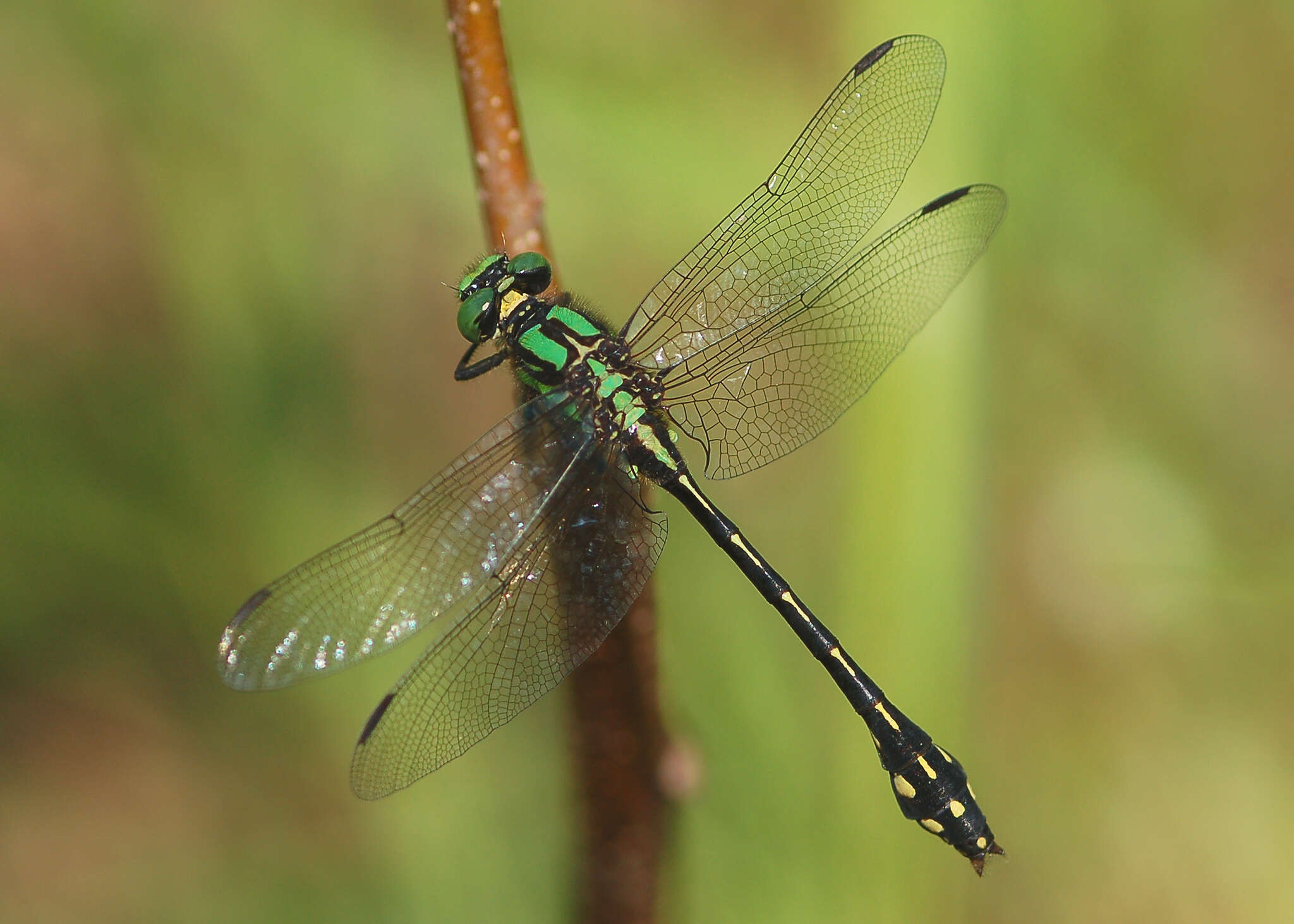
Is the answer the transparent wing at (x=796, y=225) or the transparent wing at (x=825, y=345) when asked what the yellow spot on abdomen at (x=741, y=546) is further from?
the transparent wing at (x=796, y=225)

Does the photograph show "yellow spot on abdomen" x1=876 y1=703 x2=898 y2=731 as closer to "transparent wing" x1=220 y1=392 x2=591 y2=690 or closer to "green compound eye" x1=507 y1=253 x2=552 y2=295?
"transparent wing" x1=220 y1=392 x2=591 y2=690

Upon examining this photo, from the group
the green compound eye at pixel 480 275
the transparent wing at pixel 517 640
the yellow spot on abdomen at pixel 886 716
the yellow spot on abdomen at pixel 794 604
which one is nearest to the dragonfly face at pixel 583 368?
the green compound eye at pixel 480 275

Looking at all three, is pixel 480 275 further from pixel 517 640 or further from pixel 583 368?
pixel 517 640

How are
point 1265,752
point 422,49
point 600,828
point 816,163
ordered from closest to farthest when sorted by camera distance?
point 600,828, point 816,163, point 1265,752, point 422,49

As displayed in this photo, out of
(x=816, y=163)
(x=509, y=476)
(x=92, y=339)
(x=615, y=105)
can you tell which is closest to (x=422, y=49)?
(x=615, y=105)

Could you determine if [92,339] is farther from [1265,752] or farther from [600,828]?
[1265,752]

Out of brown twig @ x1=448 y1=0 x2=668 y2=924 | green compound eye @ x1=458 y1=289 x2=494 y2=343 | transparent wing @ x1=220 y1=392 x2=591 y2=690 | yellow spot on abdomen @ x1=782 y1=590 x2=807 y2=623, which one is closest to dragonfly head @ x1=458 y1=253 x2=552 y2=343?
green compound eye @ x1=458 y1=289 x2=494 y2=343
